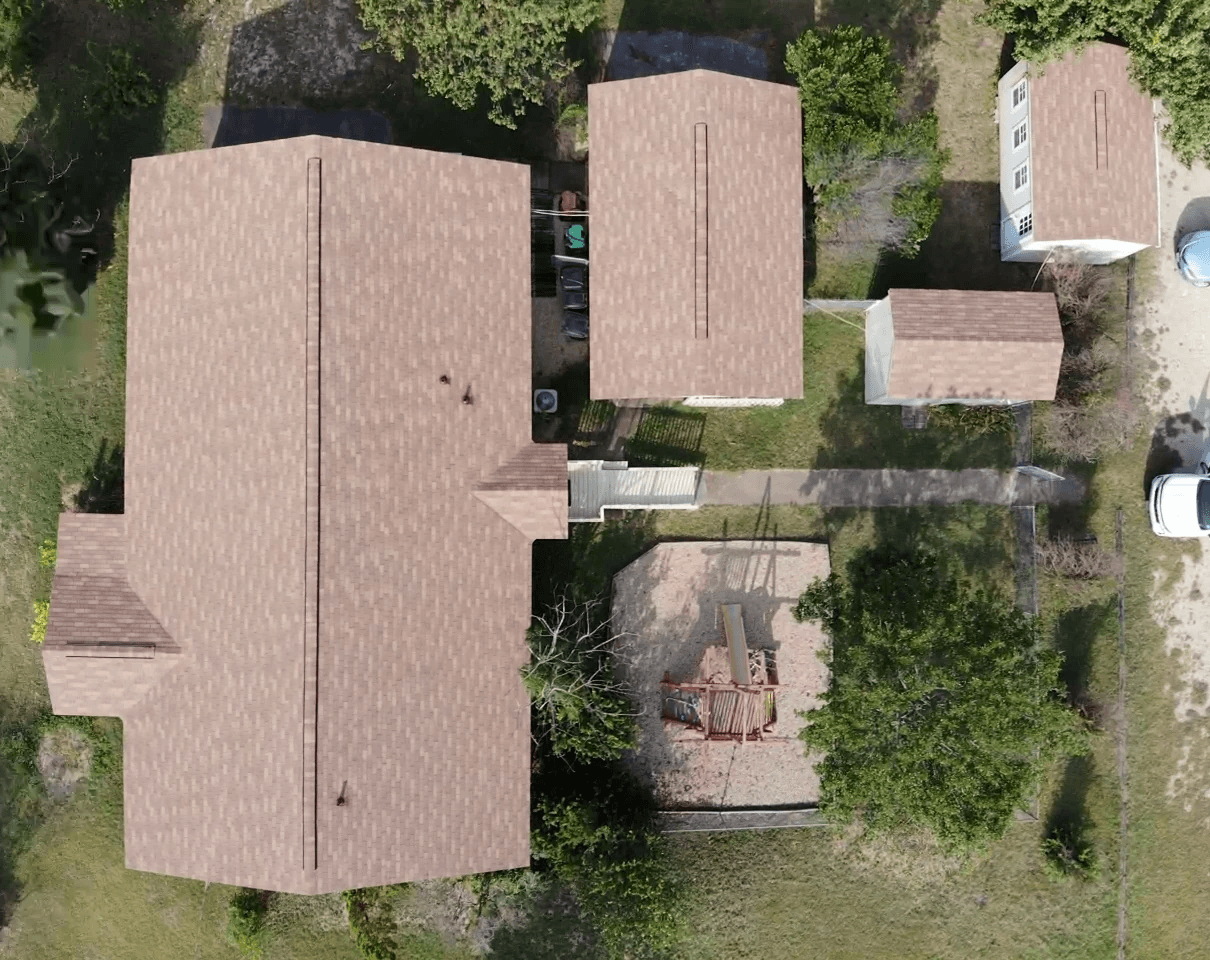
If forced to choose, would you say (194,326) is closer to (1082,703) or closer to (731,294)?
(731,294)

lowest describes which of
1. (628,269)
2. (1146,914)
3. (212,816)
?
(1146,914)

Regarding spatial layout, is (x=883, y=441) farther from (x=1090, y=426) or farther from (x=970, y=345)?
(x=1090, y=426)

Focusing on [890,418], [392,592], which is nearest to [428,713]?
[392,592]

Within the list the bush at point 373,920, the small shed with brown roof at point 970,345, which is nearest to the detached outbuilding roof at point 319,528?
the bush at point 373,920

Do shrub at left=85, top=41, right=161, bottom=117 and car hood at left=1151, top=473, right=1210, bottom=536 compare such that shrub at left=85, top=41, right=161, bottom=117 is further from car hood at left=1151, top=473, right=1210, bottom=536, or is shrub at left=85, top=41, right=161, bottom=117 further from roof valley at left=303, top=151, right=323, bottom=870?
car hood at left=1151, top=473, right=1210, bottom=536

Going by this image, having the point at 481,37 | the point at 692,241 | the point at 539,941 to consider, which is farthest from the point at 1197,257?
the point at 539,941

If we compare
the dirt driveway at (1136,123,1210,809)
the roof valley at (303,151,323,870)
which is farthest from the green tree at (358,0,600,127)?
the dirt driveway at (1136,123,1210,809)

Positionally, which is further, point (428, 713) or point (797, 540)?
point (797, 540)

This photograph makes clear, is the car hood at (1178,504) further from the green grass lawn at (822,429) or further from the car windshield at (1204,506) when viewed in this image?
the green grass lawn at (822,429)
